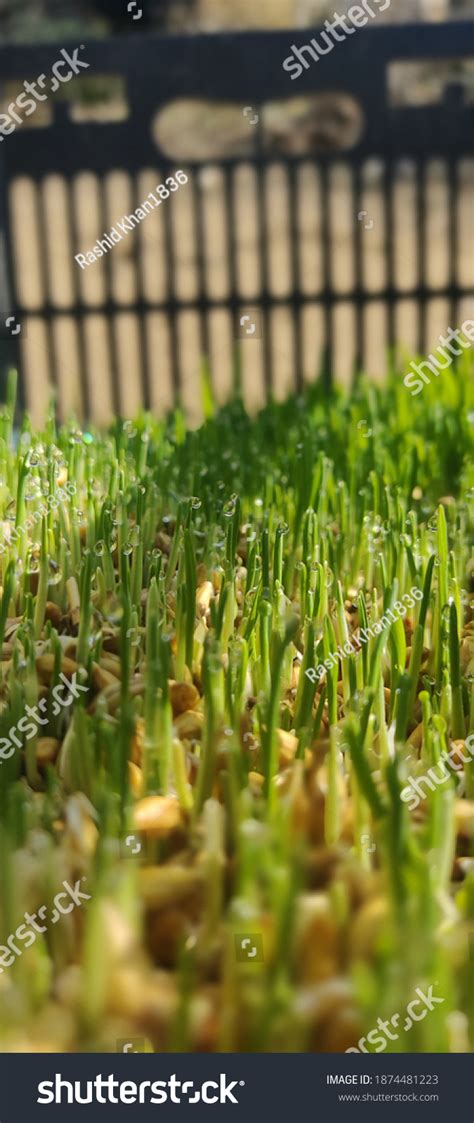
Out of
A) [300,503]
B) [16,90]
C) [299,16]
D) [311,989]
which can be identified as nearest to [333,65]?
[16,90]

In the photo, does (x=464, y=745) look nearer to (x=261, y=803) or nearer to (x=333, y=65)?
(x=261, y=803)
